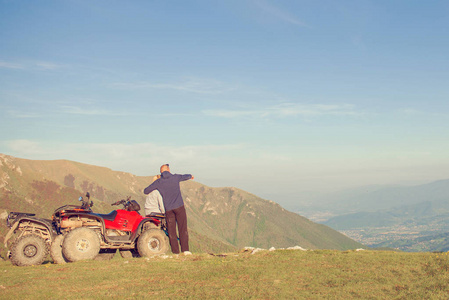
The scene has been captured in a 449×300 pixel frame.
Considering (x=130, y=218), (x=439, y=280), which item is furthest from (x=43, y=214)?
(x=439, y=280)

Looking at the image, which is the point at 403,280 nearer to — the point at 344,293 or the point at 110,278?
the point at 344,293

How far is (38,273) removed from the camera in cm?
1217

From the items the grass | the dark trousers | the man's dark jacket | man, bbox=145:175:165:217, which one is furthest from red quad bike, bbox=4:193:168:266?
the grass

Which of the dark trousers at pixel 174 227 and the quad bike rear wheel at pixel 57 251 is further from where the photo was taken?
the dark trousers at pixel 174 227

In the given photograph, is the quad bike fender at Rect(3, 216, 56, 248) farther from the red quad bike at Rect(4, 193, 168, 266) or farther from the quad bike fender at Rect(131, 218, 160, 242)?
the quad bike fender at Rect(131, 218, 160, 242)

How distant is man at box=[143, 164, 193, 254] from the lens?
642 inches

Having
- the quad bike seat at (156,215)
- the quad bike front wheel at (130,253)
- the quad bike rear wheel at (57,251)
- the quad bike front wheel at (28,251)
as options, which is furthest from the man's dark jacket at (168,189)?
the quad bike front wheel at (28,251)

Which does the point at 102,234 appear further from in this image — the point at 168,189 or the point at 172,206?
the point at 168,189

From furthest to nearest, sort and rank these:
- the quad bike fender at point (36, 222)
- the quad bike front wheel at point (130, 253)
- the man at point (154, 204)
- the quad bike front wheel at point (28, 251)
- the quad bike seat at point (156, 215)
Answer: the quad bike front wheel at point (130, 253) < the quad bike seat at point (156, 215) < the man at point (154, 204) < the quad bike fender at point (36, 222) < the quad bike front wheel at point (28, 251)

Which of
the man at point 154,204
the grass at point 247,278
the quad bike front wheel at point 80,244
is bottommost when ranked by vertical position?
the grass at point 247,278

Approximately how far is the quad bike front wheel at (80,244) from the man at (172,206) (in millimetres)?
3072

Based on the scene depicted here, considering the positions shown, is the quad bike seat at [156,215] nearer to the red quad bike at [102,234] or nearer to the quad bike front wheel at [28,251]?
the red quad bike at [102,234]

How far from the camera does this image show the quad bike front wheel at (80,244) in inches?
573

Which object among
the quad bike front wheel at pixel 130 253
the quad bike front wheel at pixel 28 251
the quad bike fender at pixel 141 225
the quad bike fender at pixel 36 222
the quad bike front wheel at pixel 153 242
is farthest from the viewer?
the quad bike front wheel at pixel 130 253
